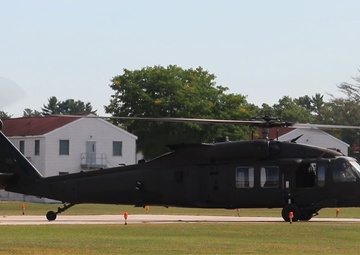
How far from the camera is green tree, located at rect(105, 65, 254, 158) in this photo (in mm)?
113438

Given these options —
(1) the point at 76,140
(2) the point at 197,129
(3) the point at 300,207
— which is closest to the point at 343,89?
(2) the point at 197,129

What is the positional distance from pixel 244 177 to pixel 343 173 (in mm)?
4112

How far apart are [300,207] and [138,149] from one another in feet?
214

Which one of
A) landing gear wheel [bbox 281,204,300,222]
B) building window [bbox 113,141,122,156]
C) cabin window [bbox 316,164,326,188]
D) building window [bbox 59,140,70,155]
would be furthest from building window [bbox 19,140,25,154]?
cabin window [bbox 316,164,326,188]

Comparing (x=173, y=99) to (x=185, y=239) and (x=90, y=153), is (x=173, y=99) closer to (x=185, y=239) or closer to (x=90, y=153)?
(x=90, y=153)

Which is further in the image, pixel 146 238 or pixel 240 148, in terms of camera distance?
pixel 240 148

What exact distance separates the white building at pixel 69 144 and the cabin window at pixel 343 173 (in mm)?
57043

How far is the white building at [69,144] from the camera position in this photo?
3959 inches

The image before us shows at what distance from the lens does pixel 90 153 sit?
103875 millimetres

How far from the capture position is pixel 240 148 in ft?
147

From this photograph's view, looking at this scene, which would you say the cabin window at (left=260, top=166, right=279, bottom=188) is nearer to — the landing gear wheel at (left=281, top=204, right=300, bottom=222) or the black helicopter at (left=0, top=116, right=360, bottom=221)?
the black helicopter at (left=0, top=116, right=360, bottom=221)

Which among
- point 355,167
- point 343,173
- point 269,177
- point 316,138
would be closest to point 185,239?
point 269,177

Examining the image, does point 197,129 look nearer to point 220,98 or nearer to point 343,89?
point 220,98

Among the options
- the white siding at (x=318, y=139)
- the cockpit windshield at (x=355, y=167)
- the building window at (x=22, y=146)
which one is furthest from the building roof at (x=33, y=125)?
the cockpit windshield at (x=355, y=167)
